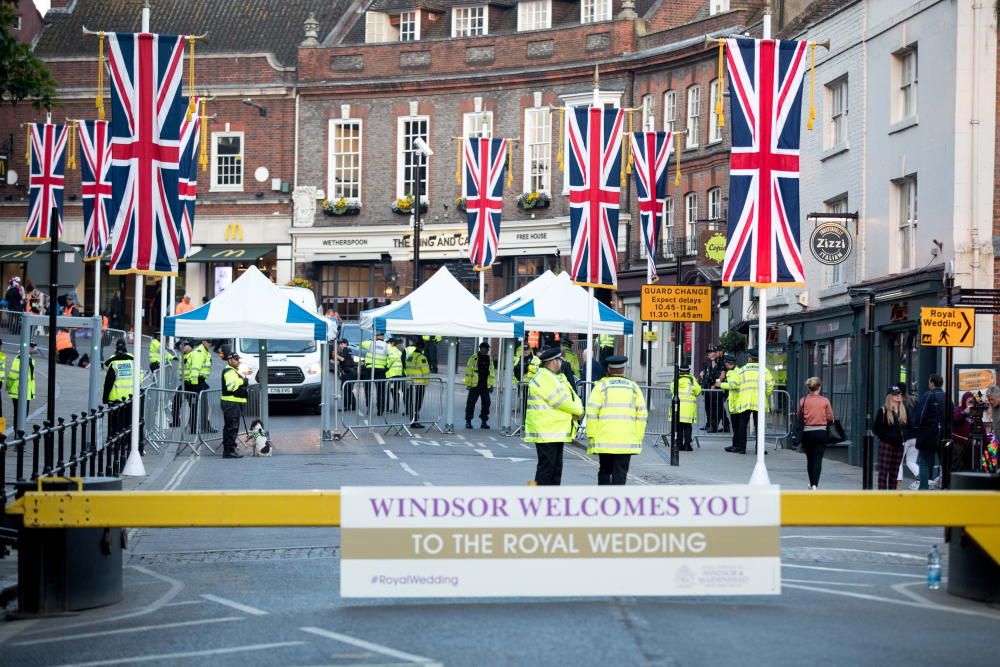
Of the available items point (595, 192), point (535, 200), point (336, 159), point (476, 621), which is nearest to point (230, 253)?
point (336, 159)

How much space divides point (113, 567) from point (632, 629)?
3.81 metres

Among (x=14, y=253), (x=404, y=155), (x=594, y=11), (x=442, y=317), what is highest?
(x=594, y=11)

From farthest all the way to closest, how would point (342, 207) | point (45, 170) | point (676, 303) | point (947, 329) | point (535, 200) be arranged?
point (342, 207)
point (535, 200)
point (45, 170)
point (676, 303)
point (947, 329)

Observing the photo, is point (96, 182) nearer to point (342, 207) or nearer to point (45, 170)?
point (45, 170)

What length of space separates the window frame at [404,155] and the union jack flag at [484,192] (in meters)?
20.9

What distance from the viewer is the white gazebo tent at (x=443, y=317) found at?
2894 centimetres

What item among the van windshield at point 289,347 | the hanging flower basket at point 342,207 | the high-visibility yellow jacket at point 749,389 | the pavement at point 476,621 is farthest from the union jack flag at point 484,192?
the hanging flower basket at point 342,207

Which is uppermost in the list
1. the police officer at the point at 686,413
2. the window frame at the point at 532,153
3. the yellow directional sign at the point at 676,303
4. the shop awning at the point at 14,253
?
the window frame at the point at 532,153

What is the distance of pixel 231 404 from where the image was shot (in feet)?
82.2

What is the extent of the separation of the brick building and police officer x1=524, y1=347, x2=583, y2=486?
41.2 meters

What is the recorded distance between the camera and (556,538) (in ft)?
33.2

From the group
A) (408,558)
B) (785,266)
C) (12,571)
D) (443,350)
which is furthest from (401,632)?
(443,350)

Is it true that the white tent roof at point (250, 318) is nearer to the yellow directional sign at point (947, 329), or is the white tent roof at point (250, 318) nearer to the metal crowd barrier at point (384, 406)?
the metal crowd barrier at point (384, 406)

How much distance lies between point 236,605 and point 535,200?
143ft
